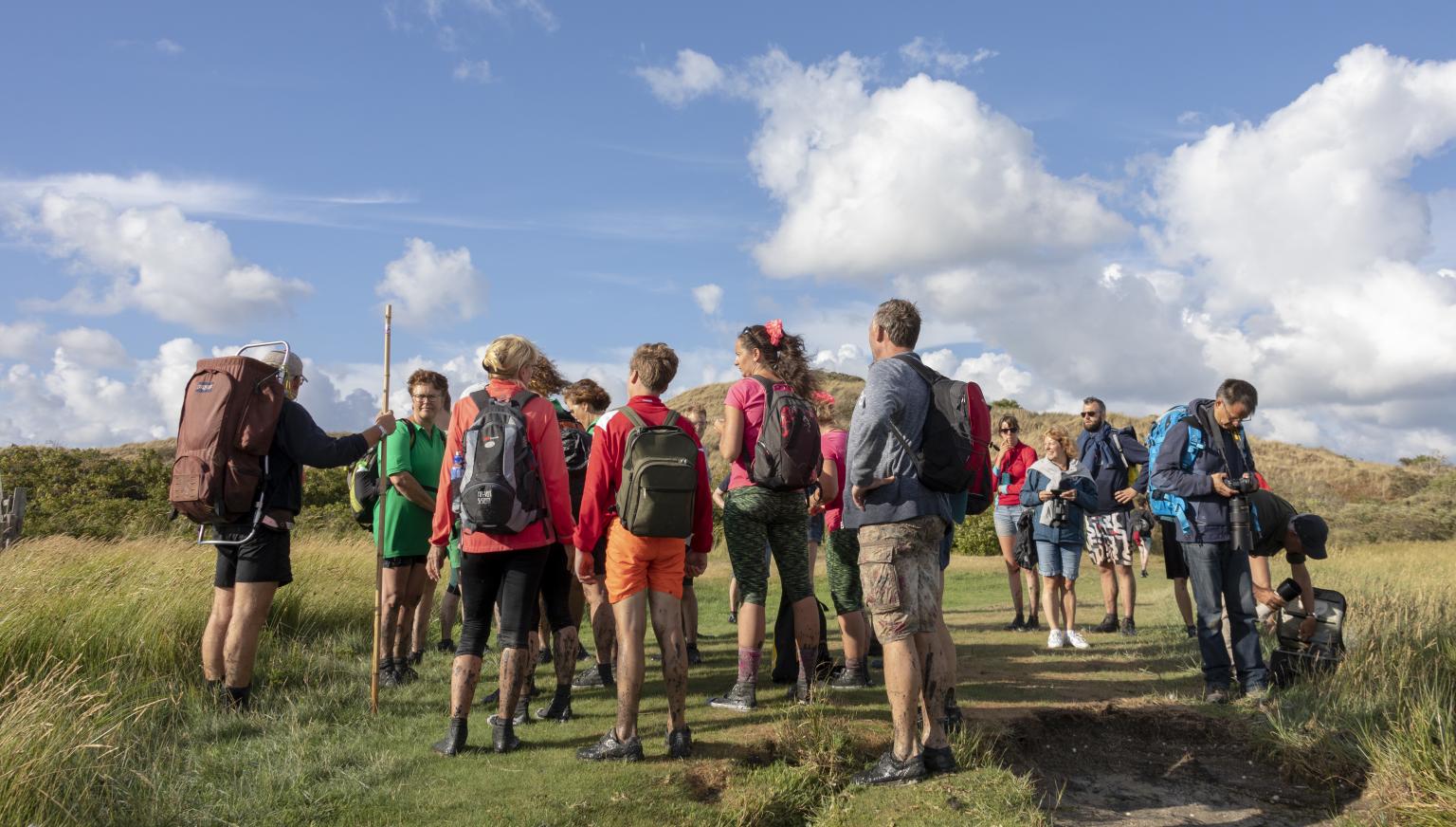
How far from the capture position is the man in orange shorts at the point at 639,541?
4.75 meters

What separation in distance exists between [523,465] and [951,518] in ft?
7.09

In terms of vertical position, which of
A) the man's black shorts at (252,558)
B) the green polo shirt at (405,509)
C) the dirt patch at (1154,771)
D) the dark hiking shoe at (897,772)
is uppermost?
the green polo shirt at (405,509)

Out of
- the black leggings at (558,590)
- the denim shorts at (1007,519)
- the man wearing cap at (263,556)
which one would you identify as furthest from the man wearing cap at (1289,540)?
the man wearing cap at (263,556)

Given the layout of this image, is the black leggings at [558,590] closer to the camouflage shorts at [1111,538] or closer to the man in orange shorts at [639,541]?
the man in orange shorts at [639,541]

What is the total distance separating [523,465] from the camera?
4.81m

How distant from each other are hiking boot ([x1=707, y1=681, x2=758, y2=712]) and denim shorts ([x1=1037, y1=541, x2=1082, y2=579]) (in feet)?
12.3

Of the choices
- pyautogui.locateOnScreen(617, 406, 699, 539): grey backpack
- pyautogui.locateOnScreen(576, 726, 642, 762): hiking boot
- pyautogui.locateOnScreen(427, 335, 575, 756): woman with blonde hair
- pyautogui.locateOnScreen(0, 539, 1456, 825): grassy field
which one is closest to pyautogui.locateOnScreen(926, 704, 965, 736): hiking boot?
pyautogui.locateOnScreen(0, 539, 1456, 825): grassy field

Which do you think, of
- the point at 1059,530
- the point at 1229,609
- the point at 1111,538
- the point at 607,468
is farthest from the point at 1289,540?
the point at 607,468

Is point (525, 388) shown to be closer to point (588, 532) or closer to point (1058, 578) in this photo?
point (588, 532)

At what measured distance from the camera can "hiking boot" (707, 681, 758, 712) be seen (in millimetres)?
5707

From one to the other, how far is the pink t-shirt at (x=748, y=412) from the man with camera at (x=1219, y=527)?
2906 mm

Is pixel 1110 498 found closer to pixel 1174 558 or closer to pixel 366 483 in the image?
pixel 1174 558

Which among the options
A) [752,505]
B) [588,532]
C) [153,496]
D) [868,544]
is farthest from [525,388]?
[153,496]

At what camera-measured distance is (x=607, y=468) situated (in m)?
4.96
